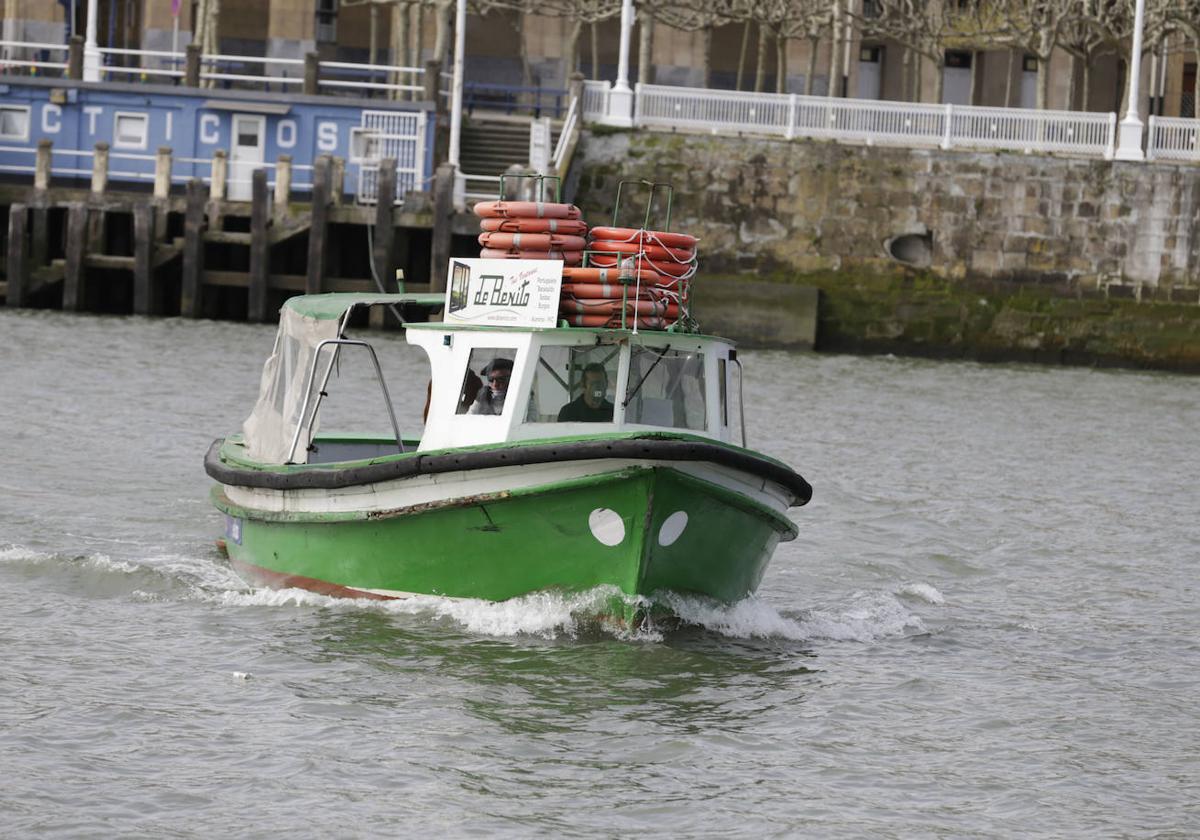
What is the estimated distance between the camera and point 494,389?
13.6 metres

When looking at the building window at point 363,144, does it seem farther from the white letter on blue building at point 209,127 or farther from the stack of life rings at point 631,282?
the stack of life rings at point 631,282

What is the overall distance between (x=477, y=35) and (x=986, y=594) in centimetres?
4076

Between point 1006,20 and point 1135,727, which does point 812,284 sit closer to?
point 1006,20

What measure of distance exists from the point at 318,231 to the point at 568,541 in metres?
23.0

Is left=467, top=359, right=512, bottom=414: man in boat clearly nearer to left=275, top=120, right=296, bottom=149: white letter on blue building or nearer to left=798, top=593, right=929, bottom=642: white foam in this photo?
left=798, top=593, right=929, bottom=642: white foam

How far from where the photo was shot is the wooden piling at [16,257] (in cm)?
3522

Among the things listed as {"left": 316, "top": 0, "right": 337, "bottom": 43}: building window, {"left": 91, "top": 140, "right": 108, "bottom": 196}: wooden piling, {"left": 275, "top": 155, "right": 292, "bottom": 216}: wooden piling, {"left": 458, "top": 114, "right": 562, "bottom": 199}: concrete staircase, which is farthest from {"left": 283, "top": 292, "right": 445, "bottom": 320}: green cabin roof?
{"left": 316, "top": 0, "right": 337, "bottom": 43}: building window

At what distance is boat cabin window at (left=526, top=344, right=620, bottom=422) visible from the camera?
44.0 feet

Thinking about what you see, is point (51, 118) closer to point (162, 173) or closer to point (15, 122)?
point (15, 122)

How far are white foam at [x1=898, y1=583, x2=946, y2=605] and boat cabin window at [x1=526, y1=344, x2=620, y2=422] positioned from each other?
3745mm

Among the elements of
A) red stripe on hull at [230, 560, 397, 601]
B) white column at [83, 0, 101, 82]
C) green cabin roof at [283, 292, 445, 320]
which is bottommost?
red stripe on hull at [230, 560, 397, 601]

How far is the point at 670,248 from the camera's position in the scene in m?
14.1

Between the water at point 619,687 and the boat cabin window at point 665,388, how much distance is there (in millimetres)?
1274

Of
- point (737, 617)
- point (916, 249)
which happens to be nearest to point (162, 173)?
point (916, 249)
